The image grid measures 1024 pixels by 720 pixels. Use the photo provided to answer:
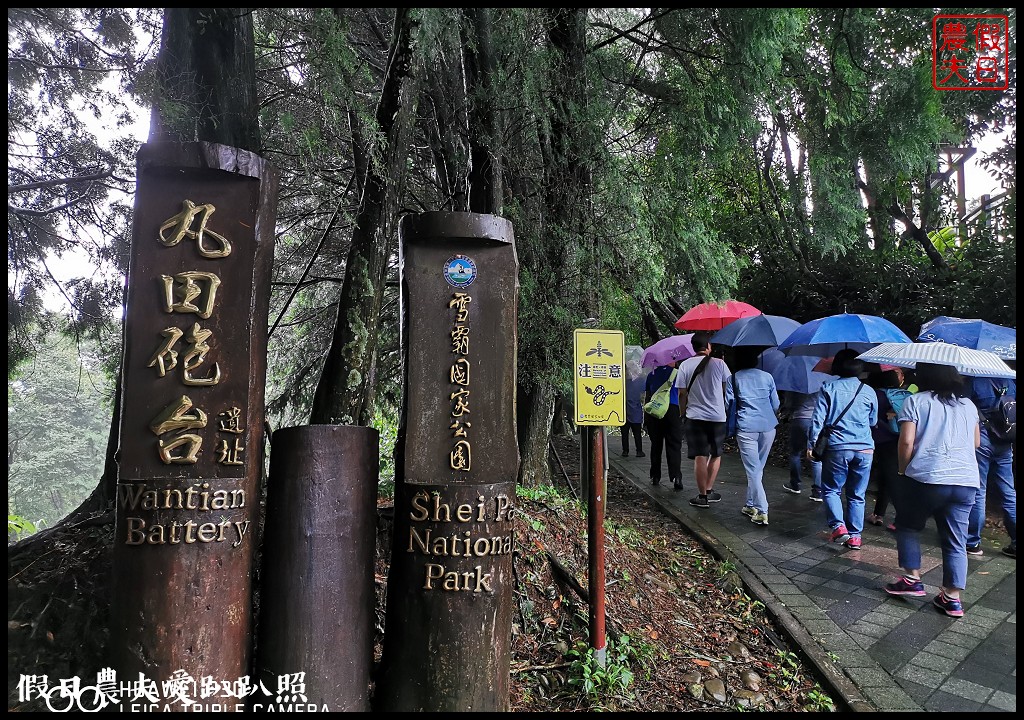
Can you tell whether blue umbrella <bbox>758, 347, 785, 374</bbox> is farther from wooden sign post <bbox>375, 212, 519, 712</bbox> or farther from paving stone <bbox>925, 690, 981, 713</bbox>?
wooden sign post <bbox>375, 212, 519, 712</bbox>

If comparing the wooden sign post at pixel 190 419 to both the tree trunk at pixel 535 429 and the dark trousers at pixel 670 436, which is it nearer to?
the tree trunk at pixel 535 429

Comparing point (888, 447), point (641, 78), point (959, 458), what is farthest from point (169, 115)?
point (888, 447)

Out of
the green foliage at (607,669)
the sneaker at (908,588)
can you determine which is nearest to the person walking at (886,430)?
the sneaker at (908,588)

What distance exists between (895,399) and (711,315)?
2159 millimetres

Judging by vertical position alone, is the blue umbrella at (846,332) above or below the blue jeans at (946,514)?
above

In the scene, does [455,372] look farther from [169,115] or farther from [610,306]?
[610,306]

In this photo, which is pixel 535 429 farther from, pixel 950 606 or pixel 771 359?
pixel 771 359

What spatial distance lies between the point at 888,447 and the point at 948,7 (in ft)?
13.5

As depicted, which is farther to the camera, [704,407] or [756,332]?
[756,332]

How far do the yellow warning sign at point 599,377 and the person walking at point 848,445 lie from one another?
3.15 metres

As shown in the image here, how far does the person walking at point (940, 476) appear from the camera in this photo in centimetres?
446

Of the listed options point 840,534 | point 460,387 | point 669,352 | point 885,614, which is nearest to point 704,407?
point 840,534

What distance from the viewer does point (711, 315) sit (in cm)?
754

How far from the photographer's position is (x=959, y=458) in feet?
14.8
